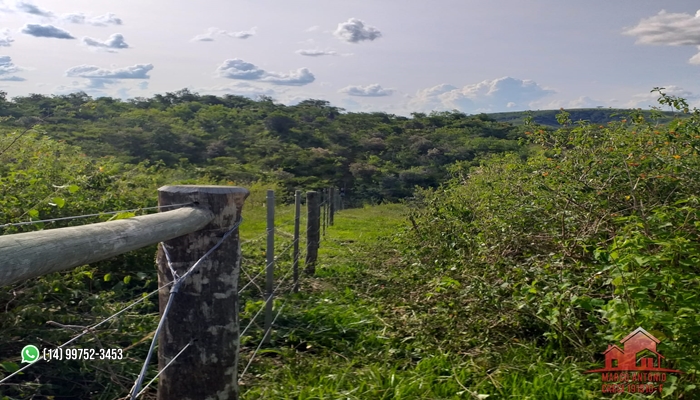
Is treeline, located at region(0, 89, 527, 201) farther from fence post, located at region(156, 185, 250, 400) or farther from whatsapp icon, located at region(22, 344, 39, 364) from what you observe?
fence post, located at region(156, 185, 250, 400)

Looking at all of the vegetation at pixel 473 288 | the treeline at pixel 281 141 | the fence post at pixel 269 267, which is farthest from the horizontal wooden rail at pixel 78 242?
the treeline at pixel 281 141

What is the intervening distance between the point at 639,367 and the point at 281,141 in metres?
33.9

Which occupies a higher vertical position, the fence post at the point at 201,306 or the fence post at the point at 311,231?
the fence post at the point at 201,306

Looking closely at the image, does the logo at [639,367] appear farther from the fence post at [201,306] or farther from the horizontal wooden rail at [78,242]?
the horizontal wooden rail at [78,242]

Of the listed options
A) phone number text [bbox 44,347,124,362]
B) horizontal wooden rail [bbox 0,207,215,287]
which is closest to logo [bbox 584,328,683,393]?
horizontal wooden rail [bbox 0,207,215,287]

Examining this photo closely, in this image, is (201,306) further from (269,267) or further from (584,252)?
(584,252)

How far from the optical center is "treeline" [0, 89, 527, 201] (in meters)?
26.8

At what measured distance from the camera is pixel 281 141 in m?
35.9

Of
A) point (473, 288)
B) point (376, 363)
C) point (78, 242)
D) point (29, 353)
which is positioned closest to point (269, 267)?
point (376, 363)

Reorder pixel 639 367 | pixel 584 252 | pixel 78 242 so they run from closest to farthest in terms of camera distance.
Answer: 1. pixel 78 242
2. pixel 639 367
3. pixel 584 252

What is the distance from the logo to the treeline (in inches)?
713

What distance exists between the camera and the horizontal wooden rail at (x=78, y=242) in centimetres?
109

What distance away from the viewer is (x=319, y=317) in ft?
15.2

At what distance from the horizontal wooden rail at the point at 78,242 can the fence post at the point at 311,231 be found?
4728 millimetres
